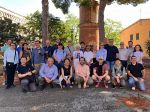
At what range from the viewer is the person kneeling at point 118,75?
12164mm

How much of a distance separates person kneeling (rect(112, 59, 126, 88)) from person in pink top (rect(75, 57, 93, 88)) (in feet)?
2.92

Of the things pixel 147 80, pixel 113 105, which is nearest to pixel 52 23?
pixel 147 80

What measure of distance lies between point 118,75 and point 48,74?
2570mm

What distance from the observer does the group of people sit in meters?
11.8

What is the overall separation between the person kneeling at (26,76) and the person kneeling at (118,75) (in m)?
2.94

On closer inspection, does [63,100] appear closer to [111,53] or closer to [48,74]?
[48,74]

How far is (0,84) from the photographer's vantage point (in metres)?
13.4

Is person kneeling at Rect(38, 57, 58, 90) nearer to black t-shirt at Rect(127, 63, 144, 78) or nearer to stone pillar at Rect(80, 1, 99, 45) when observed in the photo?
black t-shirt at Rect(127, 63, 144, 78)

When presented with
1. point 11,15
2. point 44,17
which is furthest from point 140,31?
point 11,15

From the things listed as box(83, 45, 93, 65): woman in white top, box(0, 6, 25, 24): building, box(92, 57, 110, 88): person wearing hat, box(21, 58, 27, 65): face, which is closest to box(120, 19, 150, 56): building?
box(83, 45, 93, 65): woman in white top

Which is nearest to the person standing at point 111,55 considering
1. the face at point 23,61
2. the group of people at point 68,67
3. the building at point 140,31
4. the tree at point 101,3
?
the group of people at point 68,67

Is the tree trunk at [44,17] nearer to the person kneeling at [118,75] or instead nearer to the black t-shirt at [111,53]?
the black t-shirt at [111,53]

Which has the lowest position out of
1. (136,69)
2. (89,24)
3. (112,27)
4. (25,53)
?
(136,69)

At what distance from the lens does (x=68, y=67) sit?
39.7 ft
